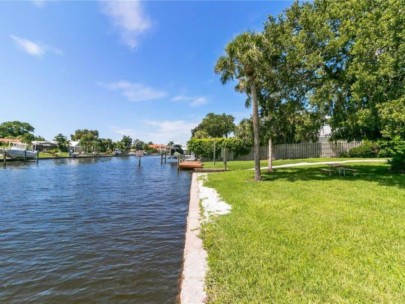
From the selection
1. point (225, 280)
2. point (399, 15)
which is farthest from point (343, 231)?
point (399, 15)

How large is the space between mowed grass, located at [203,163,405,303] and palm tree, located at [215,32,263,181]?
6.57 m

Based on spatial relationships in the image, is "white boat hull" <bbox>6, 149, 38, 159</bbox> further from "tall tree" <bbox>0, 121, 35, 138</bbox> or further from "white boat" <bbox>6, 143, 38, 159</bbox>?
"tall tree" <bbox>0, 121, 35, 138</bbox>

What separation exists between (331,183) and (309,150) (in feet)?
75.6

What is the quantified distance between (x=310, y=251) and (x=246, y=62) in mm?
10750

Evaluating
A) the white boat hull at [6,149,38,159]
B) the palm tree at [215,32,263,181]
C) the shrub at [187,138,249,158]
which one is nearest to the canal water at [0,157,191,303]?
the palm tree at [215,32,263,181]

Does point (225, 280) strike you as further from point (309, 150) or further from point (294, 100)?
point (309, 150)

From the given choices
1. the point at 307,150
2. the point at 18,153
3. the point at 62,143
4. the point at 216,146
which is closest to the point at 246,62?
the point at 216,146

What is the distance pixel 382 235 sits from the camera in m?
5.16

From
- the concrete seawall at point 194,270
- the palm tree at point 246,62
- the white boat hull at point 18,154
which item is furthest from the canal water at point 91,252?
the white boat hull at point 18,154

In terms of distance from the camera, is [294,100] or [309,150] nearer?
[294,100]

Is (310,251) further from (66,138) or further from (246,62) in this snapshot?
(66,138)

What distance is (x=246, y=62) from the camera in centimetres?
1322

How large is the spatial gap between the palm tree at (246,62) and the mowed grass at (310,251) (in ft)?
21.5

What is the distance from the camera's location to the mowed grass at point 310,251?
3.37m
